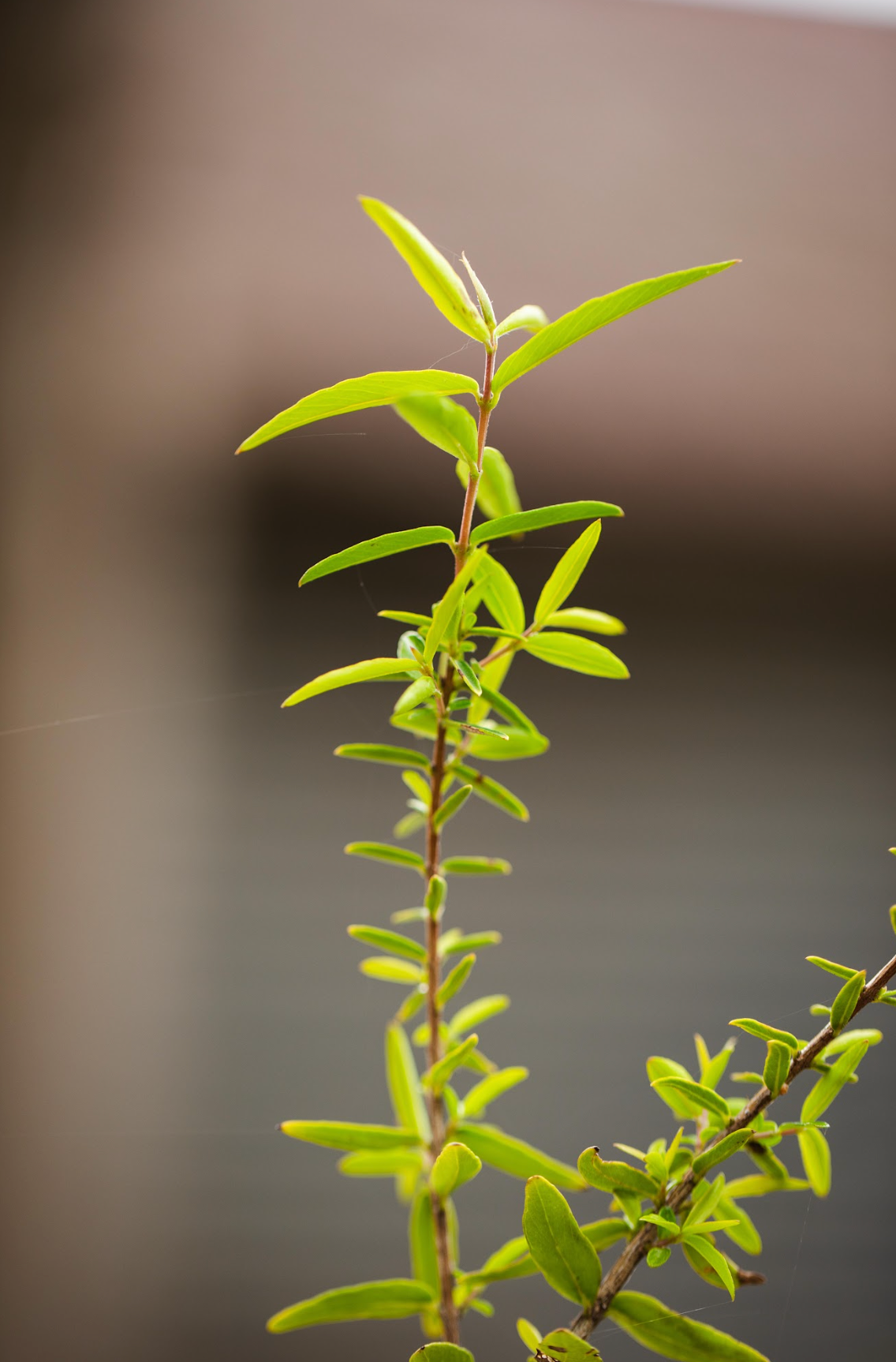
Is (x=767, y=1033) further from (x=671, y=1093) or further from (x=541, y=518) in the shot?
(x=541, y=518)

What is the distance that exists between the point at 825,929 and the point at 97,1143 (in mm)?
736

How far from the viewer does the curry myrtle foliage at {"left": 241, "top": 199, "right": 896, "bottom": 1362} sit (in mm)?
206

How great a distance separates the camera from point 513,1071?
1.01 ft

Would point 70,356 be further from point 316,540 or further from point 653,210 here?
point 653,210

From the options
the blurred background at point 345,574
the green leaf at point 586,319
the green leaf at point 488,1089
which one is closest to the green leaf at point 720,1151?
the green leaf at point 488,1089

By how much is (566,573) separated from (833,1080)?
0.17m

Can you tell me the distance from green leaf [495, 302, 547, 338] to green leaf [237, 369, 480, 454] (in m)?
0.02

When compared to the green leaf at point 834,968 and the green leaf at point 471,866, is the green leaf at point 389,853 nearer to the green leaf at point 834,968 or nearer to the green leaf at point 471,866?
the green leaf at point 471,866

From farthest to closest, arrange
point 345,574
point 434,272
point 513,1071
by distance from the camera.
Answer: point 345,574 < point 513,1071 < point 434,272

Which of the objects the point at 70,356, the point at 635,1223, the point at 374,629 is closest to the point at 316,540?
the point at 374,629

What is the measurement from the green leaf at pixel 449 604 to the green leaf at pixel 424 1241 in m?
0.23

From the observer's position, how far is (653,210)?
88 cm

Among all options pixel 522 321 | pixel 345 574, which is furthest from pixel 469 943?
pixel 345 574

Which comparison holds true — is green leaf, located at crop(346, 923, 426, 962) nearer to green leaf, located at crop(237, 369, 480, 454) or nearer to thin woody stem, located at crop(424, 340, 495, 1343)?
thin woody stem, located at crop(424, 340, 495, 1343)
